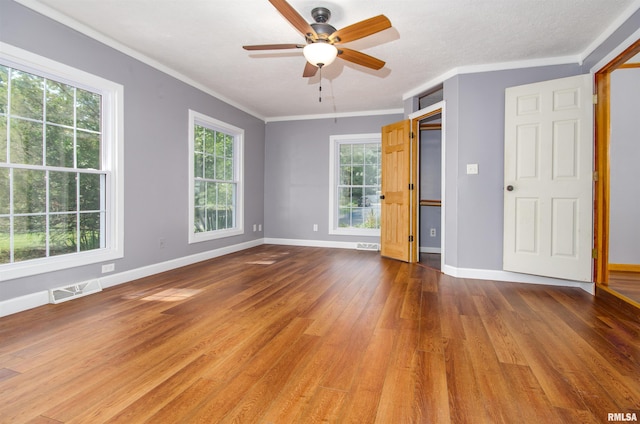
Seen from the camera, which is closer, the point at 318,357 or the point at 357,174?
the point at 318,357

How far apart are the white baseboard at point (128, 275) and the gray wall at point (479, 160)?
11.5 feet

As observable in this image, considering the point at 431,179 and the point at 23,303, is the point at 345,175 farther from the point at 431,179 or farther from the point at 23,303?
the point at 23,303

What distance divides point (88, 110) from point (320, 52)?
2.46 m

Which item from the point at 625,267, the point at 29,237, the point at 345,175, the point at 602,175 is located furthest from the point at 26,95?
the point at 625,267

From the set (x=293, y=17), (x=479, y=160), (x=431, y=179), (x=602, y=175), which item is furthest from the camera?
(x=431, y=179)

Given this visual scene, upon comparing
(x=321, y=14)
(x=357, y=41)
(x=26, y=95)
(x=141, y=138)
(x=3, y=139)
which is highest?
(x=357, y=41)

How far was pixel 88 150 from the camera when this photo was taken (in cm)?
314

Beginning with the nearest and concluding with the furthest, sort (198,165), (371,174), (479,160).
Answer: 1. (479,160)
2. (198,165)
3. (371,174)

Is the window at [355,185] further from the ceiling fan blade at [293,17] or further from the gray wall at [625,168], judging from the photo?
the ceiling fan blade at [293,17]

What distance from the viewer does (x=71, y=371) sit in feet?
5.49

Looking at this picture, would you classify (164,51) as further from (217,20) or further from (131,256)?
(131,256)

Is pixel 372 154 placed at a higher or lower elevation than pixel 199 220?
higher

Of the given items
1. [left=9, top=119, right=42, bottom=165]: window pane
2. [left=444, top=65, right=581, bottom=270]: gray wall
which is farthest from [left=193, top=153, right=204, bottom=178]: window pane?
[left=444, top=65, right=581, bottom=270]: gray wall

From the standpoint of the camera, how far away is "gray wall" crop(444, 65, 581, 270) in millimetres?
3723
